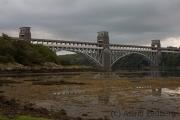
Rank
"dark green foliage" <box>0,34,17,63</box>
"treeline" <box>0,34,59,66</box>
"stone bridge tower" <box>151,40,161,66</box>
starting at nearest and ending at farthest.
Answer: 1. "dark green foliage" <box>0,34,17,63</box>
2. "treeline" <box>0,34,59,66</box>
3. "stone bridge tower" <box>151,40,161,66</box>

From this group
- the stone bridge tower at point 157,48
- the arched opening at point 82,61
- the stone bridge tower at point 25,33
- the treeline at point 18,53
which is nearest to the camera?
the treeline at point 18,53

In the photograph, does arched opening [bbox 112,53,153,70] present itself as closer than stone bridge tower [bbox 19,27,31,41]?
No

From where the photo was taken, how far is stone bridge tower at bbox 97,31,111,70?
98938mm

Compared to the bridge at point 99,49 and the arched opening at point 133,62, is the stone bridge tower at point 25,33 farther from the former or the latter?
the arched opening at point 133,62

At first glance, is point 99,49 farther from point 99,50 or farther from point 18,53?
point 18,53

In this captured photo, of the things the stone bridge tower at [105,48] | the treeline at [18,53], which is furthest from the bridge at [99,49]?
the treeline at [18,53]

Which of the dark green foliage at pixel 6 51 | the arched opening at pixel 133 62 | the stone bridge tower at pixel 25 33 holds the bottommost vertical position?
the arched opening at pixel 133 62

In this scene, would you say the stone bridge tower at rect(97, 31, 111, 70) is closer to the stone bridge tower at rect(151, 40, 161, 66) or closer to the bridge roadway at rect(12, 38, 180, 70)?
the bridge roadway at rect(12, 38, 180, 70)

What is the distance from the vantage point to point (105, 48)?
101750 mm

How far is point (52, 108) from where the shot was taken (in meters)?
12.4

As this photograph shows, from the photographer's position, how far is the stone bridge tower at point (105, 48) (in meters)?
98.9

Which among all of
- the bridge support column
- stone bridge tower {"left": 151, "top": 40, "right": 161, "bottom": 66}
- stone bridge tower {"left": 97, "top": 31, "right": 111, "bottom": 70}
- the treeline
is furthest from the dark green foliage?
stone bridge tower {"left": 151, "top": 40, "right": 161, "bottom": 66}

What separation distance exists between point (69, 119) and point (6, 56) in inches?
1881

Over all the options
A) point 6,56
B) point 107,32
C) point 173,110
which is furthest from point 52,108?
point 107,32
